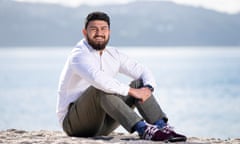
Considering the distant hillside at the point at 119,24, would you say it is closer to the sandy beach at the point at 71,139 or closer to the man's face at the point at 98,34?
the sandy beach at the point at 71,139

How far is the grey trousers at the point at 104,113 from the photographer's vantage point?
14.7 feet

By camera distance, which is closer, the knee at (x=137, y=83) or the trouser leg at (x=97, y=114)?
the trouser leg at (x=97, y=114)

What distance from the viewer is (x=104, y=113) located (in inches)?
182

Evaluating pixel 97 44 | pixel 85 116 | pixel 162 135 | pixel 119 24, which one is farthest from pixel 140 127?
pixel 119 24

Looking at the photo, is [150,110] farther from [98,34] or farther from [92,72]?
[98,34]

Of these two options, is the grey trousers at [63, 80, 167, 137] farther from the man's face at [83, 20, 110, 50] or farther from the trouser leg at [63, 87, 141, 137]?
the man's face at [83, 20, 110, 50]

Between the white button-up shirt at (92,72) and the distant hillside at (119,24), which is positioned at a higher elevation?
the white button-up shirt at (92,72)

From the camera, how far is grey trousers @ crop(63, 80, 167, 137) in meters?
4.48

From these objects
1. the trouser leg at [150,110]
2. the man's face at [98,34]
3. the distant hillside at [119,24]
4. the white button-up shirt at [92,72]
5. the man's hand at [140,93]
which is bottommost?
the distant hillside at [119,24]

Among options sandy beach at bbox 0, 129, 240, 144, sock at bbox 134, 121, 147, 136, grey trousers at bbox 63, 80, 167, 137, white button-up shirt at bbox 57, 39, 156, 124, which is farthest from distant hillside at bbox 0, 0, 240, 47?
sock at bbox 134, 121, 147, 136

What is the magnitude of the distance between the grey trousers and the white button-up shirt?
0.18 ft

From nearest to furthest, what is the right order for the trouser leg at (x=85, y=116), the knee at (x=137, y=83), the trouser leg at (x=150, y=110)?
1. the trouser leg at (x=85, y=116)
2. the trouser leg at (x=150, y=110)
3. the knee at (x=137, y=83)

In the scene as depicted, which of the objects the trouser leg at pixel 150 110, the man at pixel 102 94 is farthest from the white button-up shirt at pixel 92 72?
the trouser leg at pixel 150 110

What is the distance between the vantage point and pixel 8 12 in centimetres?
12269
